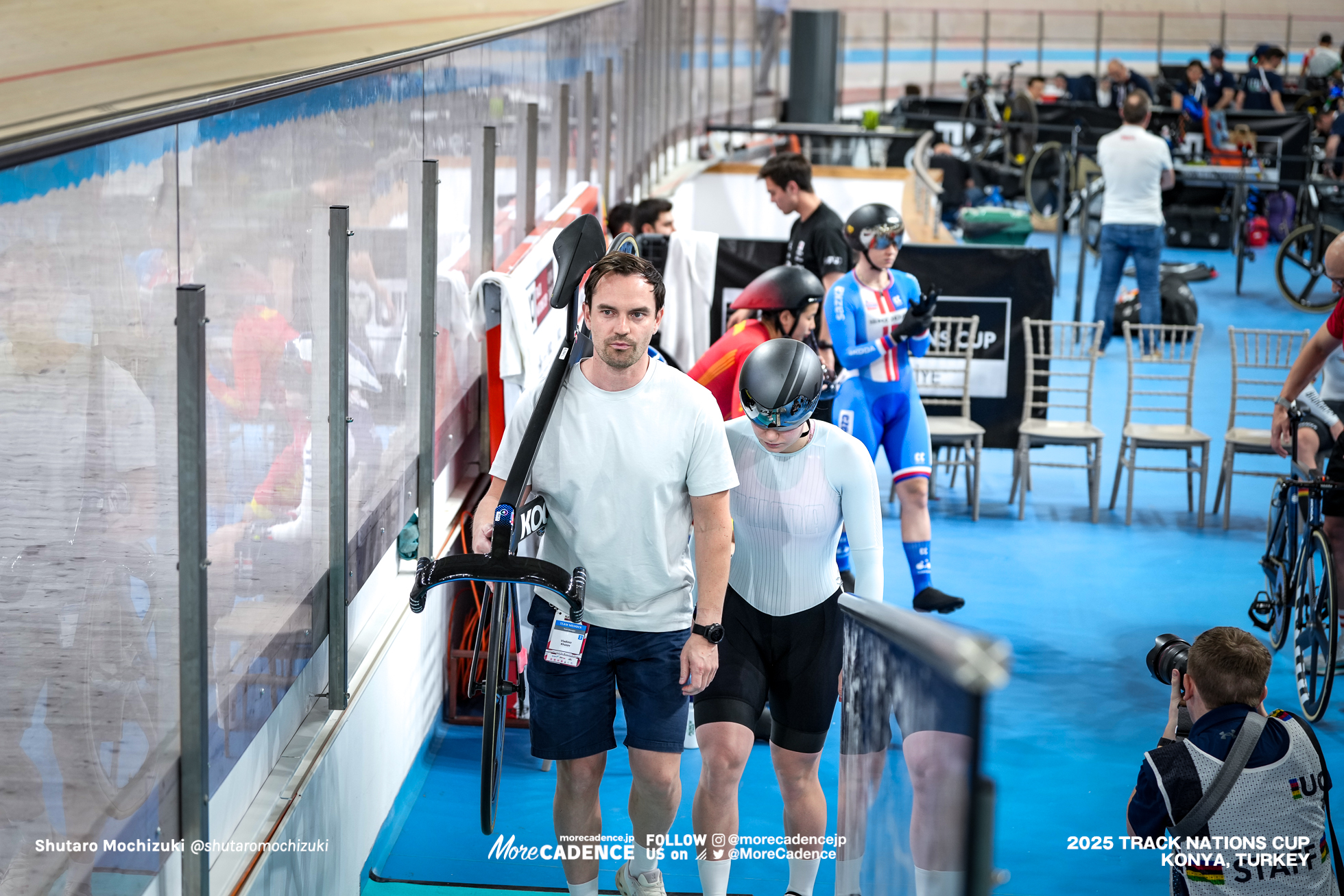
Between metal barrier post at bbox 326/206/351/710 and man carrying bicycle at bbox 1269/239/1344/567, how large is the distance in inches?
149

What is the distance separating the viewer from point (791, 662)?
363 centimetres

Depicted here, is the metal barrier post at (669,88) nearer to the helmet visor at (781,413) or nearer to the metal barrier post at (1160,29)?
the helmet visor at (781,413)

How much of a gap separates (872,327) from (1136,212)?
6258mm

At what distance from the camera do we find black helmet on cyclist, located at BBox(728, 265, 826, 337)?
501 cm

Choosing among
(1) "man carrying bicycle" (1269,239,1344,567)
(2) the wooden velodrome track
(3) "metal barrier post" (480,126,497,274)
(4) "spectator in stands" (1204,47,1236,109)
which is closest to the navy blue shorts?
(2) the wooden velodrome track

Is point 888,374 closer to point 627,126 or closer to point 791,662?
point 791,662

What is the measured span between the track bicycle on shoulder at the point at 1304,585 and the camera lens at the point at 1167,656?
4.79 feet

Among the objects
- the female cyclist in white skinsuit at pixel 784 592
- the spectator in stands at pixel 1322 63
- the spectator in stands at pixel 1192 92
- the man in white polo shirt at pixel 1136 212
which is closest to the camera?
the female cyclist in white skinsuit at pixel 784 592

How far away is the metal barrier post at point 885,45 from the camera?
87.6ft

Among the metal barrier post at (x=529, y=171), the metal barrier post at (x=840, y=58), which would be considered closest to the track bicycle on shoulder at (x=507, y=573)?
the metal barrier post at (x=529, y=171)

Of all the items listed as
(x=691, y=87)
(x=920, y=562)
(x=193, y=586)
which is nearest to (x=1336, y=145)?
(x=691, y=87)

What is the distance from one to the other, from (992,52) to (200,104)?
91.7 ft

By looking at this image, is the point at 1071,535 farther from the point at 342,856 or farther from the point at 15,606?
the point at 15,606

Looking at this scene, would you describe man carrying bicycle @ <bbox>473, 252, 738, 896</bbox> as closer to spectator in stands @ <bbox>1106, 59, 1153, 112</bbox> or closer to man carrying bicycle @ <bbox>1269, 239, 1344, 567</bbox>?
man carrying bicycle @ <bbox>1269, 239, 1344, 567</bbox>
